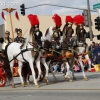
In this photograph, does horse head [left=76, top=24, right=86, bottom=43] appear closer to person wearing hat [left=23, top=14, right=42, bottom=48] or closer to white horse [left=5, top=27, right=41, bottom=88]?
person wearing hat [left=23, top=14, right=42, bottom=48]

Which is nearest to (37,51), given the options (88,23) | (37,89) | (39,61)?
(39,61)

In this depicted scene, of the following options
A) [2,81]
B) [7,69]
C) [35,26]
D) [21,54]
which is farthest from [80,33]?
[2,81]

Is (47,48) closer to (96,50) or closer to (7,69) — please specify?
(7,69)

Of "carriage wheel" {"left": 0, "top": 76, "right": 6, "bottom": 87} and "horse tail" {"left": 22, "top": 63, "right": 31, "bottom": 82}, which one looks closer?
"carriage wheel" {"left": 0, "top": 76, "right": 6, "bottom": 87}

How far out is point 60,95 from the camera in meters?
12.1

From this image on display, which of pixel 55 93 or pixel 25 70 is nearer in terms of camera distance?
pixel 55 93

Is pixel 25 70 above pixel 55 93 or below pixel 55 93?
above

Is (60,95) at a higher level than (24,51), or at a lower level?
lower

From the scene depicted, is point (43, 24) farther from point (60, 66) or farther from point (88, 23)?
point (60, 66)

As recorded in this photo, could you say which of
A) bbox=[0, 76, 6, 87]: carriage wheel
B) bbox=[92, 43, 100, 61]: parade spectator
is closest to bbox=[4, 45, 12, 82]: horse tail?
bbox=[0, 76, 6, 87]: carriage wheel

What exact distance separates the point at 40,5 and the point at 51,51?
1852 centimetres

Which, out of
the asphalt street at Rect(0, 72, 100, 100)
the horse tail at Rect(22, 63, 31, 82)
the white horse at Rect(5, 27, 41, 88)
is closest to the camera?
the asphalt street at Rect(0, 72, 100, 100)

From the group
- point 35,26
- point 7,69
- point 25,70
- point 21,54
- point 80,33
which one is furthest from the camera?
point 25,70

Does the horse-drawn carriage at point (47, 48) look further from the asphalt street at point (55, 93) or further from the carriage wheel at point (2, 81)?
the asphalt street at point (55, 93)
